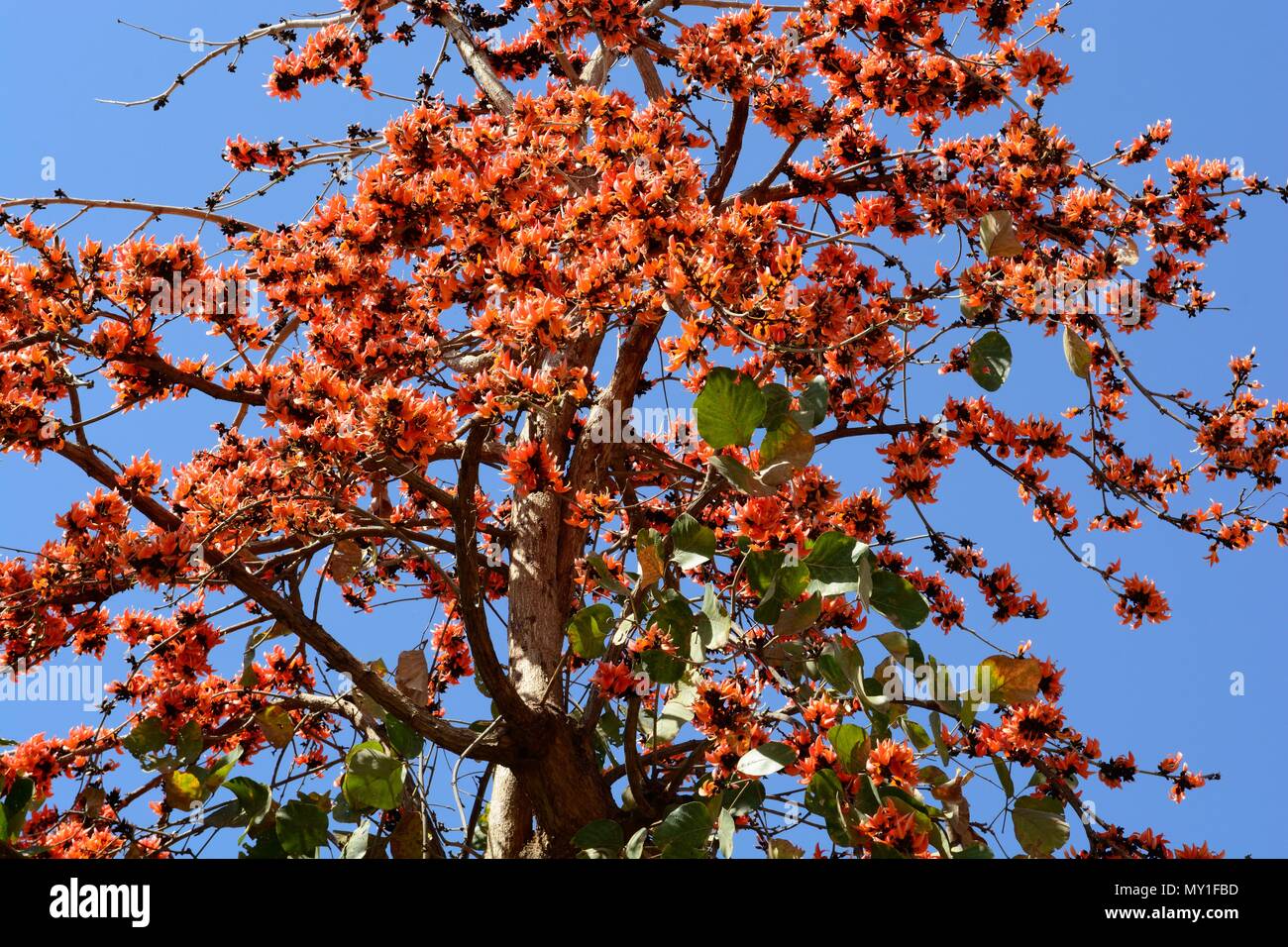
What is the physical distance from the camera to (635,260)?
146 inches

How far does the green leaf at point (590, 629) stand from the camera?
12.3 ft

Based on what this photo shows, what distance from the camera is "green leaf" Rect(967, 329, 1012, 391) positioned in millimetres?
3848

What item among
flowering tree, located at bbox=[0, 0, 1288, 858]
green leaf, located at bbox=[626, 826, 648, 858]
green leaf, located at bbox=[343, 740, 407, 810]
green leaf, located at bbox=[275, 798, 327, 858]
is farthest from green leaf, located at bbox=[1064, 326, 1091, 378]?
green leaf, located at bbox=[275, 798, 327, 858]

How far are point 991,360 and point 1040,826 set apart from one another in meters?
1.61

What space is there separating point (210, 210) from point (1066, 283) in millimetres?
4709

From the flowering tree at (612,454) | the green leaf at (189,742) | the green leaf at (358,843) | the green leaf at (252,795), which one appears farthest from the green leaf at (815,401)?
the green leaf at (189,742)

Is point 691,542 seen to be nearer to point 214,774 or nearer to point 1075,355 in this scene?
point 1075,355

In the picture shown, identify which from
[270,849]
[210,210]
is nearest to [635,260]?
[270,849]

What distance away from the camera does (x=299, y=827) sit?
391cm

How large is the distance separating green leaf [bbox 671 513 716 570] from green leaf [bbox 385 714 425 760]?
130 cm

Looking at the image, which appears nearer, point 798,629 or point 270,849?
point 798,629

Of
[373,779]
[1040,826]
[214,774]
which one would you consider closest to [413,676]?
[373,779]

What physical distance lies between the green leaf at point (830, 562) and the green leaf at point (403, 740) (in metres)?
1.65
